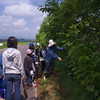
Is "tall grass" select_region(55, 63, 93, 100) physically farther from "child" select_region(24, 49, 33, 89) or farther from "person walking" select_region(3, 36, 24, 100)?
"person walking" select_region(3, 36, 24, 100)

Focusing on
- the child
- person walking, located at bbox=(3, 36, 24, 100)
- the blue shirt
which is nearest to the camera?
person walking, located at bbox=(3, 36, 24, 100)

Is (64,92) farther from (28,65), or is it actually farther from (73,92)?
(28,65)

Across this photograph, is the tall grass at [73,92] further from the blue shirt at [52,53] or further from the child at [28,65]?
the child at [28,65]

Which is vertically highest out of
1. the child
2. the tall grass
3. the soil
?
the child

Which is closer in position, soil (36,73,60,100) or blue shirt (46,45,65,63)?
soil (36,73,60,100)

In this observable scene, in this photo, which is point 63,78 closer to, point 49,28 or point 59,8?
point 49,28

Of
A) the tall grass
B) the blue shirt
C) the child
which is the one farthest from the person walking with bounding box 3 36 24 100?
the blue shirt

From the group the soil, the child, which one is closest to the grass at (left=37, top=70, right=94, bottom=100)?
the soil

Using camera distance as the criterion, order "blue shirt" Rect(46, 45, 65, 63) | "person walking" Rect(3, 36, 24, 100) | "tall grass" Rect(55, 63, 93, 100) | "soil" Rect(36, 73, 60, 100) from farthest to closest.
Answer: "blue shirt" Rect(46, 45, 65, 63)
"soil" Rect(36, 73, 60, 100)
"tall grass" Rect(55, 63, 93, 100)
"person walking" Rect(3, 36, 24, 100)

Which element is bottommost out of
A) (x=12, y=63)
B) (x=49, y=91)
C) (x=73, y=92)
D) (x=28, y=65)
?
Result: (x=49, y=91)

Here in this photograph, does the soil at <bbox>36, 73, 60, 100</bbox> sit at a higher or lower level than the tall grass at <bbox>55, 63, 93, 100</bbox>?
lower

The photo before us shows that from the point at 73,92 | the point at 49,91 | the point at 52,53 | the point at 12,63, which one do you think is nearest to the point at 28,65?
the point at 52,53

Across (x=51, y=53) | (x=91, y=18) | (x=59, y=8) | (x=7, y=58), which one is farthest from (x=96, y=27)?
(x=7, y=58)

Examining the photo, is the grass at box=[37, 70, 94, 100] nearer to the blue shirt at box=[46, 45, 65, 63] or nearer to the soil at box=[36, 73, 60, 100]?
the soil at box=[36, 73, 60, 100]
